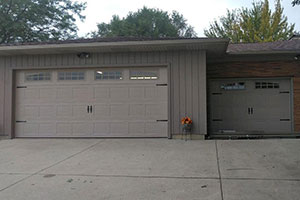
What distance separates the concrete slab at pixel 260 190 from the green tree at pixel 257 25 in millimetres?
16459

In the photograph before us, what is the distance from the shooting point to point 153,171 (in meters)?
4.41

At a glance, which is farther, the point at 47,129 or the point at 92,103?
the point at 47,129

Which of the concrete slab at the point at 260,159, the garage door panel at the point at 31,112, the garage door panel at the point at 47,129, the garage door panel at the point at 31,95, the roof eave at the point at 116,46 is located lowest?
the concrete slab at the point at 260,159

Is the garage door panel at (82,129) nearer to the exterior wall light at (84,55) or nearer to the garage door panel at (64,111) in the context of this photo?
the garage door panel at (64,111)

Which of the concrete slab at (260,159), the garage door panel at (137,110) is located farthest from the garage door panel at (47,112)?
the concrete slab at (260,159)

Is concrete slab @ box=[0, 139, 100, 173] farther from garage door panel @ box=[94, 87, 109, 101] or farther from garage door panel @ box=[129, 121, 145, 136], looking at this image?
garage door panel @ box=[94, 87, 109, 101]

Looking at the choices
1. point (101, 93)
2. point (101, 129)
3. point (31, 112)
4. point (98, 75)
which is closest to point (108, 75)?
point (98, 75)

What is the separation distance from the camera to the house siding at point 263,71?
8797mm

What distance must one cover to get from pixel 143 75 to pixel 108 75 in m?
1.14

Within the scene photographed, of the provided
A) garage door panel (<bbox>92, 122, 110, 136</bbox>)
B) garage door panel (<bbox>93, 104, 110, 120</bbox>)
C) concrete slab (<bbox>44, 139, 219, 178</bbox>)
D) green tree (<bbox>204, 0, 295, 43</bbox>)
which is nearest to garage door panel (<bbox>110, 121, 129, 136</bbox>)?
garage door panel (<bbox>92, 122, 110, 136</bbox>)

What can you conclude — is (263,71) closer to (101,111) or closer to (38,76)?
(101,111)

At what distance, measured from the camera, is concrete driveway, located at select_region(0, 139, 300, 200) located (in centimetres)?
340

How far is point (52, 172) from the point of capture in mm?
4465

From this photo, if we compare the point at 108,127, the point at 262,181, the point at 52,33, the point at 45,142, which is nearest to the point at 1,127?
the point at 45,142
